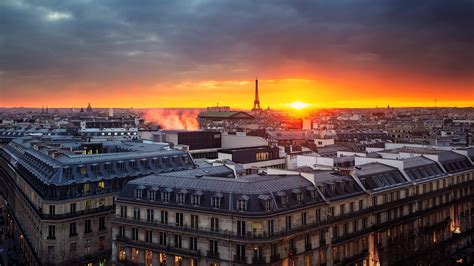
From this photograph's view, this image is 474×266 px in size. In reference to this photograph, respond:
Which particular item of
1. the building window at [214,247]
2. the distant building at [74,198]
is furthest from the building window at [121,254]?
the building window at [214,247]

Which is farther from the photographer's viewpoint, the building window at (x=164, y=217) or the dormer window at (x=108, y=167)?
the dormer window at (x=108, y=167)

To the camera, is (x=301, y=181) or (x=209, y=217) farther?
(x=301, y=181)

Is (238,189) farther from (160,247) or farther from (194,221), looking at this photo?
(160,247)

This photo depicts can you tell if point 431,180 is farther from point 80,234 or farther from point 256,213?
point 80,234

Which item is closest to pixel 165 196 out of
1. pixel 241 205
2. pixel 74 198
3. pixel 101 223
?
pixel 241 205

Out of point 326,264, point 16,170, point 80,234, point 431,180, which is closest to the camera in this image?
point 326,264

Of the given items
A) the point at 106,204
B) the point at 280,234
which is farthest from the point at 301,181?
the point at 106,204

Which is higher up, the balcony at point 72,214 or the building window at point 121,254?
the balcony at point 72,214

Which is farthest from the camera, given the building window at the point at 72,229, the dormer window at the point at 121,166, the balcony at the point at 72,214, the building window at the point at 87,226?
the dormer window at the point at 121,166

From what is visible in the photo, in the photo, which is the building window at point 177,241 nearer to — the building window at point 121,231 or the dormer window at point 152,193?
the dormer window at point 152,193
